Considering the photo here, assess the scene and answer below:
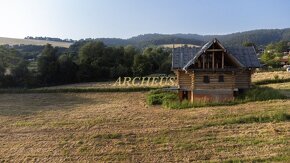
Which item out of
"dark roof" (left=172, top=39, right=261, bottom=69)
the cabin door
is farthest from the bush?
the cabin door

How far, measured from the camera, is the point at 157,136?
17.6 metres

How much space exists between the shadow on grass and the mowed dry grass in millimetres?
5914

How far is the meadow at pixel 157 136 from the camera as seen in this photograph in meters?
14.7

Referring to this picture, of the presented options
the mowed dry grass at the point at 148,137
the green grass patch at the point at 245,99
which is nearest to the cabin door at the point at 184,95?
the green grass patch at the point at 245,99

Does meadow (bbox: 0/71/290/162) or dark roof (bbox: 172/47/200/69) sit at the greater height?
dark roof (bbox: 172/47/200/69)

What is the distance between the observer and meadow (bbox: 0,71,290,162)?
1473 centimetres

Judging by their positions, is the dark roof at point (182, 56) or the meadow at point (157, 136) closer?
the meadow at point (157, 136)

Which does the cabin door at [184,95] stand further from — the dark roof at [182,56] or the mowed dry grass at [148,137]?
the mowed dry grass at [148,137]

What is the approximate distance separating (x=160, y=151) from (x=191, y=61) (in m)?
15.1

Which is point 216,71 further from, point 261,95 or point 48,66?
point 48,66

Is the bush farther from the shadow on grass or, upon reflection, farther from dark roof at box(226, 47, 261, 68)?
the shadow on grass

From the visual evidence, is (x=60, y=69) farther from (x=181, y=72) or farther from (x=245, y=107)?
(x=245, y=107)

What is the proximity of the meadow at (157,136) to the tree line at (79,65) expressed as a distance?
3758 cm

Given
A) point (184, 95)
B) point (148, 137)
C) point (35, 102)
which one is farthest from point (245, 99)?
point (35, 102)
